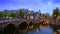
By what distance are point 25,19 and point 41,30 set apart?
47 cm

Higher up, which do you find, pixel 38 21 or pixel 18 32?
pixel 38 21

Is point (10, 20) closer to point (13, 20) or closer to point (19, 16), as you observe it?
point (13, 20)

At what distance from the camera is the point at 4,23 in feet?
12.6

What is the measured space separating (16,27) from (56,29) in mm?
1105

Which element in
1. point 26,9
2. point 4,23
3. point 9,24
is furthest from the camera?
point 9,24

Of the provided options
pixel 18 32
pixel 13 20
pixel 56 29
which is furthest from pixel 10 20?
pixel 56 29

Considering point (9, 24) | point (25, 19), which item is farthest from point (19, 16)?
point (9, 24)

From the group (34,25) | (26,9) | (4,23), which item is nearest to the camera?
(26,9)

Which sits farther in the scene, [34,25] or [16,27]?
[16,27]

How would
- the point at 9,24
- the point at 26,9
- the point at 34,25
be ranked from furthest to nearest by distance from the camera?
the point at 9,24 → the point at 34,25 → the point at 26,9

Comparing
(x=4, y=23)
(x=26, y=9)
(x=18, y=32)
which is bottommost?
(x=18, y=32)

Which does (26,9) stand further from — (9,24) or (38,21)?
(9,24)

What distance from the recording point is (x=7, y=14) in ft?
12.0

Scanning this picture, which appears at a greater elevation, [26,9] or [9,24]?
[26,9]
